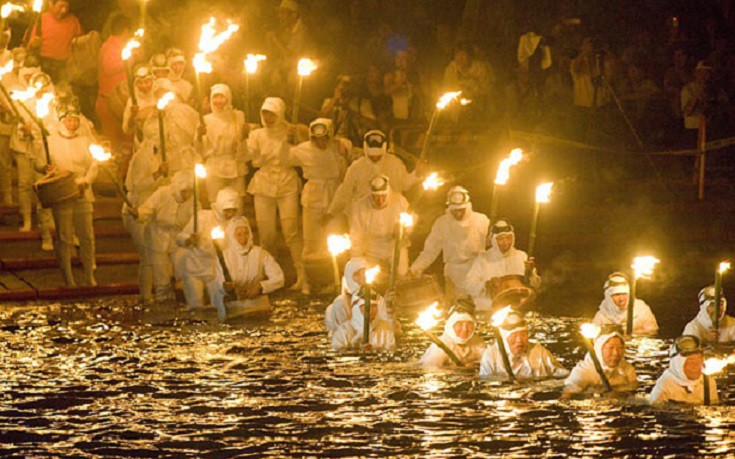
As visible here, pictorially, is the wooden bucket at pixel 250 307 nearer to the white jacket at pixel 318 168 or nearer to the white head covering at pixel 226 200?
the white head covering at pixel 226 200

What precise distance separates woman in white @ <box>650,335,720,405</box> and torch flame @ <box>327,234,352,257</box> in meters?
5.16

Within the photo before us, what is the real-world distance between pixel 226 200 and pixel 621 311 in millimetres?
4989

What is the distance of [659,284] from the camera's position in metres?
20.4

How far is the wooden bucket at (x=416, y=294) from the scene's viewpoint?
60.2 ft

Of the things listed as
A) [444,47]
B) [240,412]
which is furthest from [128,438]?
[444,47]

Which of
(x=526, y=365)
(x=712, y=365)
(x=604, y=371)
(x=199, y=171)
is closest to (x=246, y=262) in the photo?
(x=199, y=171)

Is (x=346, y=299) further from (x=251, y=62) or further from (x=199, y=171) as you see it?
(x=251, y=62)

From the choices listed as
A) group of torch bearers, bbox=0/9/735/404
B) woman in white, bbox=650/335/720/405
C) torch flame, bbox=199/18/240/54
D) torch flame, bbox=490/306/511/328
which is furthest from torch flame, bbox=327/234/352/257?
woman in white, bbox=650/335/720/405

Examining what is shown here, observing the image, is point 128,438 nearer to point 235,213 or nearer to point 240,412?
point 240,412

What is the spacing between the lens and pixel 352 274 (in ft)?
58.1

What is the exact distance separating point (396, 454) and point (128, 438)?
2300 millimetres

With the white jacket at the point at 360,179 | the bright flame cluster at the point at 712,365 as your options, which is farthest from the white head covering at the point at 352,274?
the bright flame cluster at the point at 712,365

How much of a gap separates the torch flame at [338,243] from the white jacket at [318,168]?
1.21 meters

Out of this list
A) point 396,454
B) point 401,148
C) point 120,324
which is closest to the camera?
point 396,454
